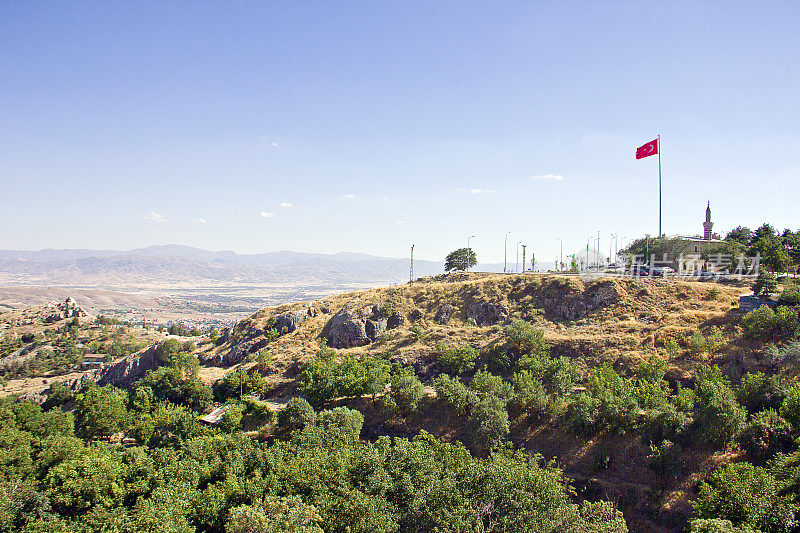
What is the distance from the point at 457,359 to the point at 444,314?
16.6 meters

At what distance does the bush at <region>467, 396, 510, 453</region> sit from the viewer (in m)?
33.4

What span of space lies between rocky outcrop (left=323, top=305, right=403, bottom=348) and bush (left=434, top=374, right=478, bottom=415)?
77.6ft

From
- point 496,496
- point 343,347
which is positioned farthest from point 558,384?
point 343,347

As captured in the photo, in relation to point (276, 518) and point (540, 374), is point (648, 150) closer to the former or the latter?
point (540, 374)

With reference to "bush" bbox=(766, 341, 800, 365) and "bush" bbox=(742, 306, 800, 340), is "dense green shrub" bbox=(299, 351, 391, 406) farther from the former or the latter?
"bush" bbox=(742, 306, 800, 340)

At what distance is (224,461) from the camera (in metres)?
29.1

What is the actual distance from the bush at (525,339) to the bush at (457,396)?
1200 cm

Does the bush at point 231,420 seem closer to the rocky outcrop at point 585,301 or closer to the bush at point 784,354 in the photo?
the rocky outcrop at point 585,301

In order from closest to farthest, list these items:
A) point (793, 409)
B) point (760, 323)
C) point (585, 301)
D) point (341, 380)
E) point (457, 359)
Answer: point (793, 409) → point (760, 323) → point (341, 380) → point (457, 359) → point (585, 301)

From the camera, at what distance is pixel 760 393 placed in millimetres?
30969

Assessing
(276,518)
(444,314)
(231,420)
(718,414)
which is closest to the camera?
(276,518)

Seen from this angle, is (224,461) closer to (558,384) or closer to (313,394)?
(313,394)

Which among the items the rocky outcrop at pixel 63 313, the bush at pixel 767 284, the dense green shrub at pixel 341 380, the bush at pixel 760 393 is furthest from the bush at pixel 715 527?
the rocky outcrop at pixel 63 313

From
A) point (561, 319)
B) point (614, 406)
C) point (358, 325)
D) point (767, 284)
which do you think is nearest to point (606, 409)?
point (614, 406)
